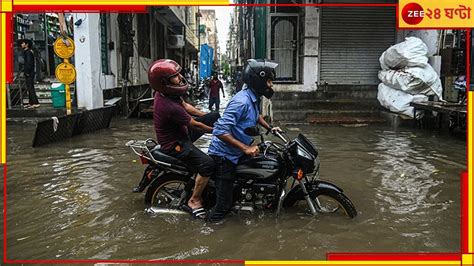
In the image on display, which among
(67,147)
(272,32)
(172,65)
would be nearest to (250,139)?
(172,65)

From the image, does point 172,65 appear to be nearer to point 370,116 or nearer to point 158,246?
point 158,246

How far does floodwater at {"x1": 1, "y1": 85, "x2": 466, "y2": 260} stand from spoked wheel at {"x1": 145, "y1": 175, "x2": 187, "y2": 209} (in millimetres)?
171

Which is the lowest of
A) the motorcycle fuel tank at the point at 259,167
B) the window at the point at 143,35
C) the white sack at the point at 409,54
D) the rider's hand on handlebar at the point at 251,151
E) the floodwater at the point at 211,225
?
the floodwater at the point at 211,225

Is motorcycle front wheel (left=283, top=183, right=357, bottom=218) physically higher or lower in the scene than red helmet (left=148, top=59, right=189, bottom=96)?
lower

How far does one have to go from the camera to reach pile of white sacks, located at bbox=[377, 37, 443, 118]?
1130cm

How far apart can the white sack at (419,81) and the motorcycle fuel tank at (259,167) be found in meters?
8.21

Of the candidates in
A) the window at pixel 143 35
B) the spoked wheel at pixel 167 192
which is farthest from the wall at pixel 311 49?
the spoked wheel at pixel 167 192

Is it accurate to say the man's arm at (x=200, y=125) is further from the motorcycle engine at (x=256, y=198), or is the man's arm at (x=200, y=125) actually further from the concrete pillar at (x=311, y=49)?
the concrete pillar at (x=311, y=49)

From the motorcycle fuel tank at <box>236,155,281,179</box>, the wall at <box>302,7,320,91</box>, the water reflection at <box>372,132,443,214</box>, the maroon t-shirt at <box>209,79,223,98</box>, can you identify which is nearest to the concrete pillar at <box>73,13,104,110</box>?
the maroon t-shirt at <box>209,79,223,98</box>

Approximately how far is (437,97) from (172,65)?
9.09 meters

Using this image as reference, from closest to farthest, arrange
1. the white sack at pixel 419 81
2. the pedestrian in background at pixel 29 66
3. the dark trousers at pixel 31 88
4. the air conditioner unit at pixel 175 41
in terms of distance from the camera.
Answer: the white sack at pixel 419 81
the pedestrian in background at pixel 29 66
the dark trousers at pixel 31 88
the air conditioner unit at pixel 175 41

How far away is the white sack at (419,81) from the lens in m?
11.2

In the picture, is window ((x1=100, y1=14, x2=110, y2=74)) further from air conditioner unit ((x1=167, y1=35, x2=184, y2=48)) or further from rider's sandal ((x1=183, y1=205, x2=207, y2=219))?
air conditioner unit ((x1=167, y1=35, x2=184, y2=48))

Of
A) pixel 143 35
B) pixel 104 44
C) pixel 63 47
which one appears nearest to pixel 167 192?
pixel 63 47
